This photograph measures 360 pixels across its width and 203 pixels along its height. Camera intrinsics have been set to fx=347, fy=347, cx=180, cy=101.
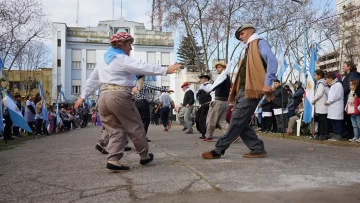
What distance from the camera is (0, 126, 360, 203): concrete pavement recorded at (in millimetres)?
3277

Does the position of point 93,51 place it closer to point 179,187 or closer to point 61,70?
point 61,70

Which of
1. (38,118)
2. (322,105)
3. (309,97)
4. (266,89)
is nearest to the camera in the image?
(266,89)

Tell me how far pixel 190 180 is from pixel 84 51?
55.4 meters

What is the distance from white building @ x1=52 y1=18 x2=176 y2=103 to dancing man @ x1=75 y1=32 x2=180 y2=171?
156 feet

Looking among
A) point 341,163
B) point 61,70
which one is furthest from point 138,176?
point 61,70

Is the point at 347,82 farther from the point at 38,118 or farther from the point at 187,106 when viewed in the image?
the point at 38,118

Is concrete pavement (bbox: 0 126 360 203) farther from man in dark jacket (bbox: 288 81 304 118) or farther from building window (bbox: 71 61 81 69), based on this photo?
building window (bbox: 71 61 81 69)

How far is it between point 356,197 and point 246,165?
67.6 inches

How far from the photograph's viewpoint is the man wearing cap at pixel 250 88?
17.1 feet

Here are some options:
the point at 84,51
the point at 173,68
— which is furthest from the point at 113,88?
the point at 84,51

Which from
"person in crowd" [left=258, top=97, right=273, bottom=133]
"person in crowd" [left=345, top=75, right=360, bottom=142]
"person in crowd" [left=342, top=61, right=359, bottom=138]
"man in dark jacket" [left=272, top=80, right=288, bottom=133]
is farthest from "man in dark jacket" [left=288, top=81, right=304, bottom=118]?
"person in crowd" [left=345, top=75, right=360, bottom=142]

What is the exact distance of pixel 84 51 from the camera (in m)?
56.2

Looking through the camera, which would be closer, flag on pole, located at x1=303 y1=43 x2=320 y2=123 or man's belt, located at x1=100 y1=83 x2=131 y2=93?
man's belt, located at x1=100 y1=83 x2=131 y2=93

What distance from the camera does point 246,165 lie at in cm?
478
